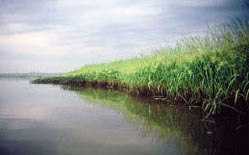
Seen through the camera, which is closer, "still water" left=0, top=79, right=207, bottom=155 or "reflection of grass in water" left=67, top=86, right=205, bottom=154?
"still water" left=0, top=79, right=207, bottom=155

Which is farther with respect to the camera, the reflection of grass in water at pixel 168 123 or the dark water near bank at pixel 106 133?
the reflection of grass in water at pixel 168 123

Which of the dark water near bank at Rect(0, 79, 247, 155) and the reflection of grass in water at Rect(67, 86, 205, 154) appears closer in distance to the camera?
the dark water near bank at Rect(0, 79, 247, 155)

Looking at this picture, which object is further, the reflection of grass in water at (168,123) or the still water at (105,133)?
the reflection of grass in water at (168,123)

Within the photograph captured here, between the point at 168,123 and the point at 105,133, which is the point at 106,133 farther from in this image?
the point at 168,123

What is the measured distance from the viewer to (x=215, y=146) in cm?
196

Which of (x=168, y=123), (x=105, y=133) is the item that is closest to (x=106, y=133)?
(x=105, y=133)

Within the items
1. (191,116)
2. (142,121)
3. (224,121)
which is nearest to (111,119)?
(142,121)

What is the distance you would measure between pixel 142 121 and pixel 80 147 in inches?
41.4

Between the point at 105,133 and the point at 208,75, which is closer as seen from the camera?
the point at 105,133

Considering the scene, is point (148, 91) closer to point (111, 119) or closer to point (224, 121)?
point (111, 119)

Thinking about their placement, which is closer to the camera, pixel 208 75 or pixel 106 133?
pixel 106 133

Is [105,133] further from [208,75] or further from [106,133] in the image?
[208,75]

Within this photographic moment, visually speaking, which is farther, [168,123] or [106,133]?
[168,123]

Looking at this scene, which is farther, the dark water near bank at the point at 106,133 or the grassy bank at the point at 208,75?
the grassy bank at the point at 208,75
